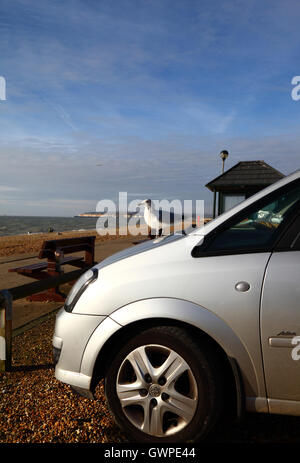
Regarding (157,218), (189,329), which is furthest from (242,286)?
(157,218)

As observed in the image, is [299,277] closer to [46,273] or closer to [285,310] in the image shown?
[285,310]

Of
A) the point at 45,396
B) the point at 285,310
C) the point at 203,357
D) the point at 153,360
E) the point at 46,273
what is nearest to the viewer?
the point at 285,310

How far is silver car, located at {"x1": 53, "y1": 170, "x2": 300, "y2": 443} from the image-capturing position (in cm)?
199

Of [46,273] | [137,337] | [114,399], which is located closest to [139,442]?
[114,399]

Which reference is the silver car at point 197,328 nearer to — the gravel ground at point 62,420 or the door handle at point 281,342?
the door handle at point 281,342

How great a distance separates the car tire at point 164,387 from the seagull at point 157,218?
9.60 m

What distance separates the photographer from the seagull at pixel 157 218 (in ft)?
39.0

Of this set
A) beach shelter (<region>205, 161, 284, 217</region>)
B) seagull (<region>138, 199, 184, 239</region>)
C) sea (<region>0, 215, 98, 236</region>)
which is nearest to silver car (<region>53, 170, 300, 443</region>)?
seagull (<region>138, 199, 184, 239</region>)

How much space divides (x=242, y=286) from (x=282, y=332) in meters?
0.35

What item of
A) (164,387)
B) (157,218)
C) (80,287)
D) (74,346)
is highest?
(157,218)

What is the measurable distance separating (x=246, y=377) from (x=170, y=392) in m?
0.49

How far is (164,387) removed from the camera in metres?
2.14

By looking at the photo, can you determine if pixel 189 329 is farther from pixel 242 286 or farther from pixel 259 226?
pixel 259 226

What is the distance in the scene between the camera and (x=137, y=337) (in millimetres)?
2223
